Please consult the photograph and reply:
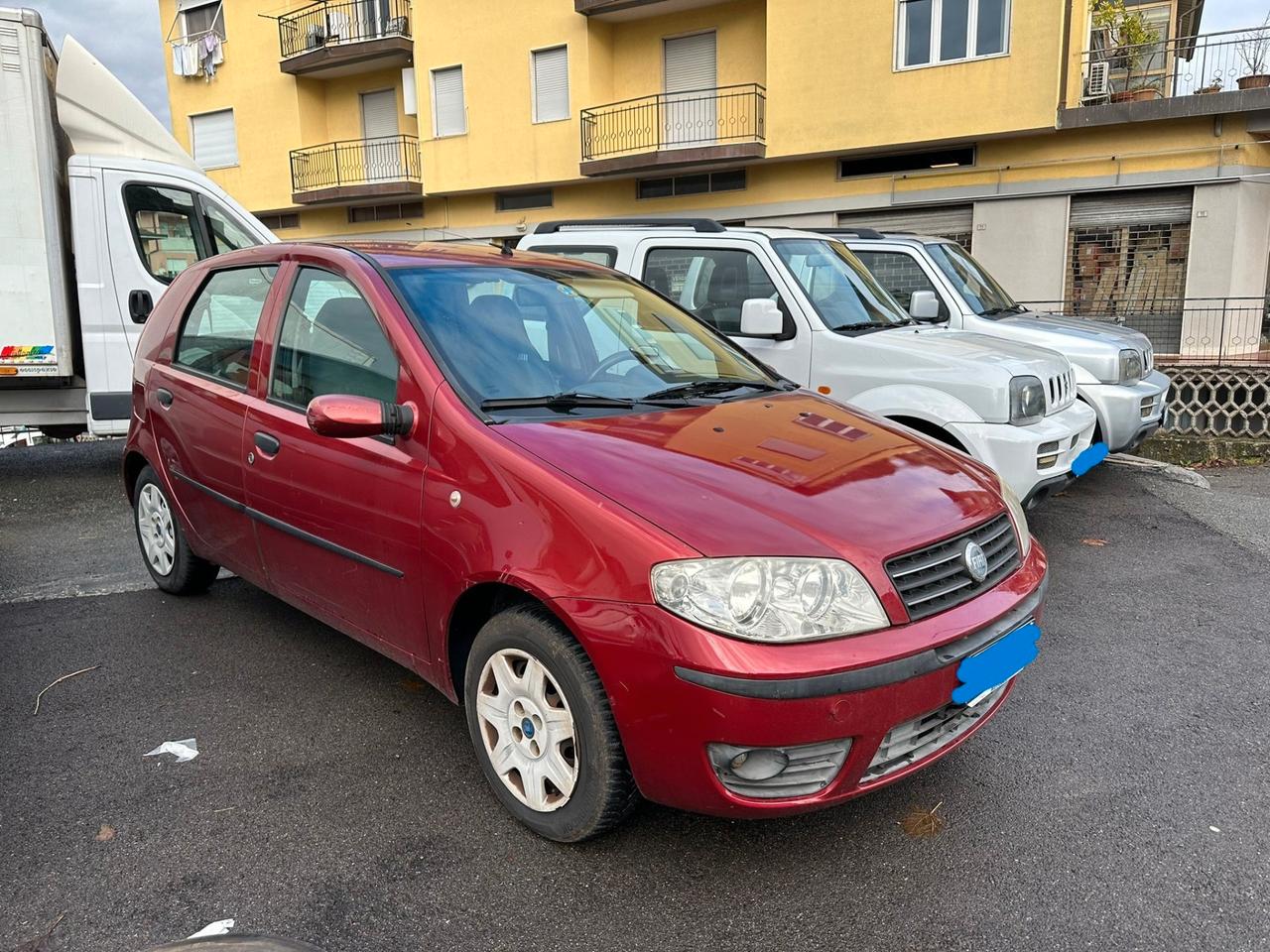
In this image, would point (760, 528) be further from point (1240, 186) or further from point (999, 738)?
point (1240, 186)

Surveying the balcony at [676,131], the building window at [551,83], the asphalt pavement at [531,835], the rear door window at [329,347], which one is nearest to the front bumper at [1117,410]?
the asphalt pavement at [531,835]

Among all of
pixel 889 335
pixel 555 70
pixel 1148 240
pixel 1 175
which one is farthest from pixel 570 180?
pixel 889 335

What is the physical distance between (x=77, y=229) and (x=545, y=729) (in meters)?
7.09

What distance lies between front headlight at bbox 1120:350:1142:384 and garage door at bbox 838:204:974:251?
9996 millimetres

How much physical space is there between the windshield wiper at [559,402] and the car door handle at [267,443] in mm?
1049

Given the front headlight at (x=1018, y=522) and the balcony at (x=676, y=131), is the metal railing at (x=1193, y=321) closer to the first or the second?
the balcony at (x=676, y=131)

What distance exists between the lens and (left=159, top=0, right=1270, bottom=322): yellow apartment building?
50.4 ft

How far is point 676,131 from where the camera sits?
64.5 feet

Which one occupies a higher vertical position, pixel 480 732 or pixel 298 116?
pixel 298 116

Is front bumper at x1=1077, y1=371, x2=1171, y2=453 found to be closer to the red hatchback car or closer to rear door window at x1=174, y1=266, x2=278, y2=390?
the red hatchback car

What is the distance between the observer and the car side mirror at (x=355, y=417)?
9.55ft

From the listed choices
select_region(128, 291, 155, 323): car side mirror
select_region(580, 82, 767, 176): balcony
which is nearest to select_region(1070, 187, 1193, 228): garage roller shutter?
select_region(580, 82, 767, 176): balcony

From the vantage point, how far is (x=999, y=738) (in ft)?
11.2

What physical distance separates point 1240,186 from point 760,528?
630 inches
